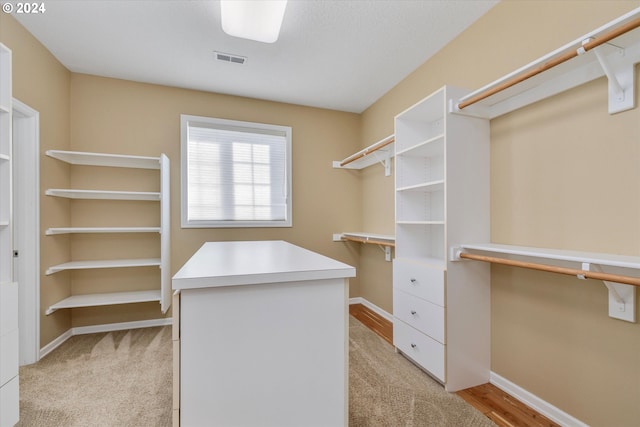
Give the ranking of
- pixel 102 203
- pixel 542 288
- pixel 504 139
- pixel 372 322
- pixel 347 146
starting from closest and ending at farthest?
pixel 542 288
pixel 504 139
pixel 102 203
pixel 372 322
pixel 347 146

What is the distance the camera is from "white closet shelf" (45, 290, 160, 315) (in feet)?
8.23

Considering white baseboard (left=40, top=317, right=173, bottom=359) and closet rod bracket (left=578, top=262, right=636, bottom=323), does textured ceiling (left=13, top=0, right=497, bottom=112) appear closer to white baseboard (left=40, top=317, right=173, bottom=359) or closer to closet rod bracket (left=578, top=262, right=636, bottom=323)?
closet rod bracket (left=578, top=262, right=636, bottom=323)

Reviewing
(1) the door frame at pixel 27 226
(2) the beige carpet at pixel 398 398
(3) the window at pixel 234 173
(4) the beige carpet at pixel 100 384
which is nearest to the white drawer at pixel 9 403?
(4) the beige carpet at pixel 100 384

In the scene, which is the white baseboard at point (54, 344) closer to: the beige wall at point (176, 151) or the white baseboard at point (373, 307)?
the beige wall at point (176, 151)

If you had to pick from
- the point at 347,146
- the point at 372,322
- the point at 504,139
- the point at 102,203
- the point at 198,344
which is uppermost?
the point at 347,146

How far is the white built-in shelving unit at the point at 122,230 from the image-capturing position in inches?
100

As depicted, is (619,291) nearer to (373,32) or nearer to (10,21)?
(373,32)

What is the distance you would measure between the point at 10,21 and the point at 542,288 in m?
4.05

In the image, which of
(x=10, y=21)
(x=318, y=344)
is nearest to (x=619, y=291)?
(x=318, y=344)

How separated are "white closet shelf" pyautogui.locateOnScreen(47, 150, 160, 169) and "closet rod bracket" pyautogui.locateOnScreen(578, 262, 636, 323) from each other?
328 centimetres

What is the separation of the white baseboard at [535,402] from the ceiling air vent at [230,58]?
10.8 feet

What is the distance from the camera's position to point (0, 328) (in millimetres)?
1367

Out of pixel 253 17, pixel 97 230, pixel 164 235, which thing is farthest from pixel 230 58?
pixel 97 230

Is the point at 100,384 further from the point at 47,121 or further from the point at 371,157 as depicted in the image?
the point at 371,157
